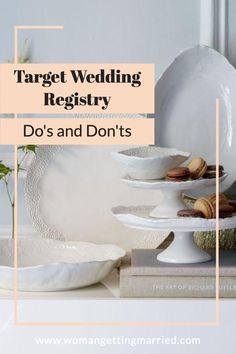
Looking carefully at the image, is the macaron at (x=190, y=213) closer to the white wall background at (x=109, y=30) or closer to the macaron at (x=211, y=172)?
the macaron at (x=211, y=172)

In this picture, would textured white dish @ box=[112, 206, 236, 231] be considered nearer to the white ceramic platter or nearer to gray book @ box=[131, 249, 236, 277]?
gray book @ box=[131, 249, 236, 277]

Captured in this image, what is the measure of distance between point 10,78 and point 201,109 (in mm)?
371

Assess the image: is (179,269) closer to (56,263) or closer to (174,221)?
(174,221)

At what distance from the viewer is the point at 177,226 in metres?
1.33

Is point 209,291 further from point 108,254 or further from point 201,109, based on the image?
point 201,109

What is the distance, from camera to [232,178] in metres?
1.54

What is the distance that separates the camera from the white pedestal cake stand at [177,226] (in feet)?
4.36

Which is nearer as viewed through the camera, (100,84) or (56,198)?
(100,84)

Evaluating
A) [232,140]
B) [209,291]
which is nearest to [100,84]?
[232,140]

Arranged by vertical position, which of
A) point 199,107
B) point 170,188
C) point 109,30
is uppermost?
point 109,30

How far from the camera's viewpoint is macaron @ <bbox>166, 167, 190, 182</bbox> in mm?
1354

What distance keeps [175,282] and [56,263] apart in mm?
201

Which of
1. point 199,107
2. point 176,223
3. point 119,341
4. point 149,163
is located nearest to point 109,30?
point 199,107

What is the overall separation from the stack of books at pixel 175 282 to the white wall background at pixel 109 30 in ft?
1.44
